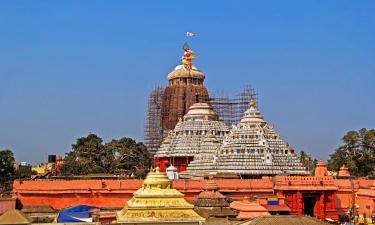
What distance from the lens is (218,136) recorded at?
54.9 m

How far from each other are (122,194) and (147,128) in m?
28.3

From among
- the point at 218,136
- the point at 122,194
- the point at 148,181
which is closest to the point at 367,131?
the point at 218,136

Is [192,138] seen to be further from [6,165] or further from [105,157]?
[6,165]

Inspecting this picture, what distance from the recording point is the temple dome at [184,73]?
67.4 meters

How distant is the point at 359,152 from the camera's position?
5738cm

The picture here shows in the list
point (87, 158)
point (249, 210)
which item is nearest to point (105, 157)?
point (87, 158)

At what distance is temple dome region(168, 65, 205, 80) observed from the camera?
67.4m

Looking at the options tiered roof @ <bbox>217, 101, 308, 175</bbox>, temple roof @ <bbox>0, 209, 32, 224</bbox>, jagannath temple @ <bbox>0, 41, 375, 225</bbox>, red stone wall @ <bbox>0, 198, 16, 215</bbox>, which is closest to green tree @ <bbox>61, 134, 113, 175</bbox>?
jagannath temple @ <bbox>0, 41, 375, 225</bbox>

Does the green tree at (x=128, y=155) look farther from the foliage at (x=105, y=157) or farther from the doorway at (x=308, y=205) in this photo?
the doorway at (x=308, y=205)

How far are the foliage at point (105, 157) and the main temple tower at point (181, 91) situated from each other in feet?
14.7

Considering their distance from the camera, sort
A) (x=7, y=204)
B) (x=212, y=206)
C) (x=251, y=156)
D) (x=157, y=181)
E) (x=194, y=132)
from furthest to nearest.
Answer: (x=194, y=132)
(x=251, y=156)
(x=7, y=204)
(x=212, y=206)
(x=157, y=181)

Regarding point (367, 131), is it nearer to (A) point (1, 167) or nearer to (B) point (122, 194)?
(B) point (122, 194)

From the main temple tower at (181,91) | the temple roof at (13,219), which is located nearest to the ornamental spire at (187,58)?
the main temple tower at (181,91)

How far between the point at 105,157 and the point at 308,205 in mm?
24770
